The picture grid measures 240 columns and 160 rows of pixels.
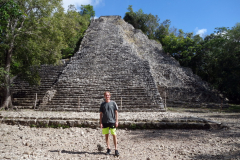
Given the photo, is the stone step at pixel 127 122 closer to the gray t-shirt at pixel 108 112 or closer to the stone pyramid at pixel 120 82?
the gray t-shirt at pixel 108 112

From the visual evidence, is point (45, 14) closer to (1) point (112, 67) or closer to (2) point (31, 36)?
(2) point (31, 36)

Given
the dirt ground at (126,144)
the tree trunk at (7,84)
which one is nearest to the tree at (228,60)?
the dirt ground at (126,144)

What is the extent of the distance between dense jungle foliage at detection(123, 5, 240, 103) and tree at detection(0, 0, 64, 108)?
11.9 meters

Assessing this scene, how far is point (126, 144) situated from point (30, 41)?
810cm

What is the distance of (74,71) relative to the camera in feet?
41.5

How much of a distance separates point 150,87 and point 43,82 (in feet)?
25.3

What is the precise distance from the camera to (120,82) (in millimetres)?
11039

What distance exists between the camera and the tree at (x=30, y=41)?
911 centimetres

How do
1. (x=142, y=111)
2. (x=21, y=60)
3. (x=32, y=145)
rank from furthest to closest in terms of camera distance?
1. (x=21, y=60)
2. (x=142, y=111)
3. (x=32, y=145)

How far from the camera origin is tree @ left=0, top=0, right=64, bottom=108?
29.9 ft

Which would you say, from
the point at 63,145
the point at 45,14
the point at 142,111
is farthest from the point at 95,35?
the point at 63,145

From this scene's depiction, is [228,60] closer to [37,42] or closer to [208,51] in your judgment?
[208,51]

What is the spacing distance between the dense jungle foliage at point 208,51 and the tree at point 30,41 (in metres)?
11.9

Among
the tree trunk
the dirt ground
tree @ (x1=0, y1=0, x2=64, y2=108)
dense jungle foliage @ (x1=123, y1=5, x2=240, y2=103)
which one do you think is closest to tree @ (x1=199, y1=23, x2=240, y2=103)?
dense jungle foliage @ (x1=123, y1=5, x2=240, y2=103)
